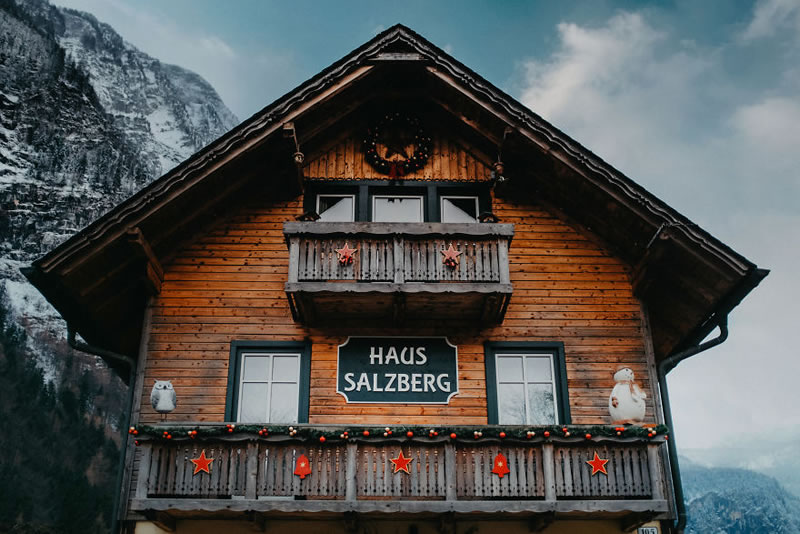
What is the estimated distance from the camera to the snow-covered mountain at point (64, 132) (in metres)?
95.9

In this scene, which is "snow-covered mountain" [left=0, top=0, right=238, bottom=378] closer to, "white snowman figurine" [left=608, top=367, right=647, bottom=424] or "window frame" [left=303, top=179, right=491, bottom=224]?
"window frame" [left=303, top=179, right=491, bottom=224]

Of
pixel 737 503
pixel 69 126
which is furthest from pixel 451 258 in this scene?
pixel 737 503

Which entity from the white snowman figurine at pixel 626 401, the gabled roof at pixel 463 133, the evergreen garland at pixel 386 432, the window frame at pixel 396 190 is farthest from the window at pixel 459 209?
the evergreen garland at pixel 386 432

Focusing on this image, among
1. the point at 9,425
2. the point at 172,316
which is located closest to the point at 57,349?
the point at 9,425

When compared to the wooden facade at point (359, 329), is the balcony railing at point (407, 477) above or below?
below

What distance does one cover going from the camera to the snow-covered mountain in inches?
3777

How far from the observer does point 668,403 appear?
49.4 feet

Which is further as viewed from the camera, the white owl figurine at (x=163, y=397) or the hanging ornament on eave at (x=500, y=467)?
the white owl figurine at (x=163, y=397)

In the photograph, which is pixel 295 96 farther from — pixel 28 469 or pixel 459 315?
pixel 28 469

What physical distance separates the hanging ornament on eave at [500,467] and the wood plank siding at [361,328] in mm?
1640

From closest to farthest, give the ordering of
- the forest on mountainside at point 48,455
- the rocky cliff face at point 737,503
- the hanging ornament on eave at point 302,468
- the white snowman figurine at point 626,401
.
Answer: the hanging ornament on eave at point 302,468, the white snowman figurine at point 626,401, the forest on mountainside at point 48,455, the rocky cliff face at point 737,503

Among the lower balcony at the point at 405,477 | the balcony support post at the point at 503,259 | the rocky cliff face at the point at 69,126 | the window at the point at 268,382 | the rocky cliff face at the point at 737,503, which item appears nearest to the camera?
the lower balcony at the point at 405,477

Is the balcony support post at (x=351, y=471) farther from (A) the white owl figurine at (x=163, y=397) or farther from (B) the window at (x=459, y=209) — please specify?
(B) the window at (x=459, y=209)

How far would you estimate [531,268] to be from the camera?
16047mm
